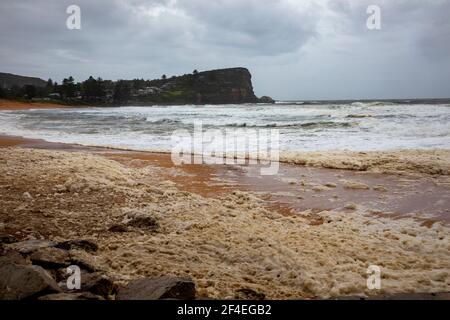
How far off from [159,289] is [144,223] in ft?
7.43

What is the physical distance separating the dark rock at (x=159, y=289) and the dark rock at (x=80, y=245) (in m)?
1.20

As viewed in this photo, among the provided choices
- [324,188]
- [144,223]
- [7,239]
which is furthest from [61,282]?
[324,188]

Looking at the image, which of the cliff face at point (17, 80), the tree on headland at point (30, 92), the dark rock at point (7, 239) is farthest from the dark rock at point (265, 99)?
the dark rock at point (7, 239)

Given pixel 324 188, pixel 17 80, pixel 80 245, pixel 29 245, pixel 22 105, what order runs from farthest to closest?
pixel 17 80
pixel 22 105
pixel 324 188
pixel 80 245
pixel 29 245

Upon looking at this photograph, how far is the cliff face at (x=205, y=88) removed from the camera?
110 m

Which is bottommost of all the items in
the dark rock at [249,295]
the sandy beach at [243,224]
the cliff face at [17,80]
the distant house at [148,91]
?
the dark rock at [249,295]

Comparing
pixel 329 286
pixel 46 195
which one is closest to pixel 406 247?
pixel 329 286

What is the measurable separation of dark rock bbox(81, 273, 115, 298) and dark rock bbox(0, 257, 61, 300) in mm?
278

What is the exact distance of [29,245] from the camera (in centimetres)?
410

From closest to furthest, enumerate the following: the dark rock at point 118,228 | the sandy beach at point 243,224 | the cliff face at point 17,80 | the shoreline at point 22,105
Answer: the sandy beach at point 243,224 < the dark rock at point 118,228 < the shoreline at point 22,105 < the cliff face at point 17,80

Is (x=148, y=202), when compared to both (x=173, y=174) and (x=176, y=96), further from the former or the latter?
(x=176, y=96)

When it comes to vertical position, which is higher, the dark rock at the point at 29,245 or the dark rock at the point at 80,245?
the dark rock at the point at 29,245

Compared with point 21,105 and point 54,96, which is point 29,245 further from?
point 54,96

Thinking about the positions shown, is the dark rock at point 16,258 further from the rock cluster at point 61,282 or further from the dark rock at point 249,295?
the dark rock at point 249,295
